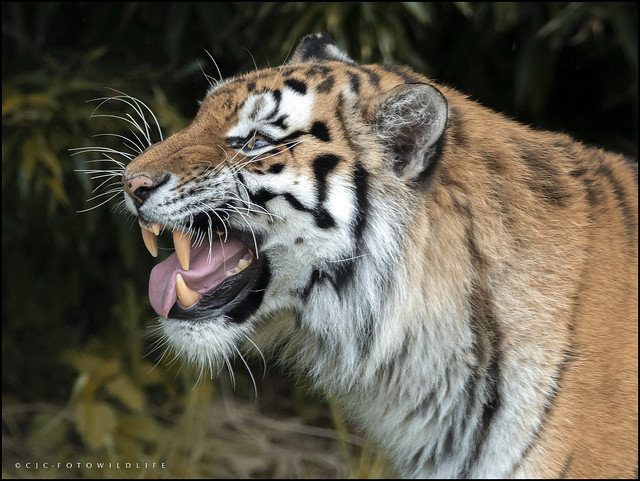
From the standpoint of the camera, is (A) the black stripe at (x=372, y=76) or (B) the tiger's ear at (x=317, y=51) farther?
(B) the tiger's ear at (x=317, y=51)

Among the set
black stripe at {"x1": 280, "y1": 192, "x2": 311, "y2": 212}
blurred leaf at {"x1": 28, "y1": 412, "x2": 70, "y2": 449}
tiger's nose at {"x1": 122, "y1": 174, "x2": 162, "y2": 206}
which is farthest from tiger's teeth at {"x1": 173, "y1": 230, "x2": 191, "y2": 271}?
blurred leaf at {"x1": 28, "y1": 412, "x2": 70, "y2": 449}

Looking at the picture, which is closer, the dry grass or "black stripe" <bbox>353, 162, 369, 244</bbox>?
"black stripe" <bbox>353, 162, 369, 244</bbox>

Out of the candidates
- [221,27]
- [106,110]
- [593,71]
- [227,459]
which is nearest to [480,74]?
[593,71]

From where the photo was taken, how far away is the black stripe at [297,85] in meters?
1.73

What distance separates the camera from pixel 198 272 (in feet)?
5.65

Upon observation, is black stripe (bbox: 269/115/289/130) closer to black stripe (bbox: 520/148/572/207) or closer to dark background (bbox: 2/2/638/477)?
black stripe (bbox: 520/148/572/207)

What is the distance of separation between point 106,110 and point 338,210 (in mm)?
1654

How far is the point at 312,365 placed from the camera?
1877 millimetres

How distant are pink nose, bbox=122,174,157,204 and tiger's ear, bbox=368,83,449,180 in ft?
1.50

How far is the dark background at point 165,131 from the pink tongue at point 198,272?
1035 mm

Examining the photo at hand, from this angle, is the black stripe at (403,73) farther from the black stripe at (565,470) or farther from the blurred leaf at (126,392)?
the blurred leaf at (126,392)

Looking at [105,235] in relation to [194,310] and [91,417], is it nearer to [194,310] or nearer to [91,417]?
[91,417]

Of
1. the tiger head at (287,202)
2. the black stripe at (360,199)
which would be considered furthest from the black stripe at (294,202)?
the black stripe at (360,199)

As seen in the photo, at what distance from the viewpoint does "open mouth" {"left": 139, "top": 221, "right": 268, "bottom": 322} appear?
170cm
